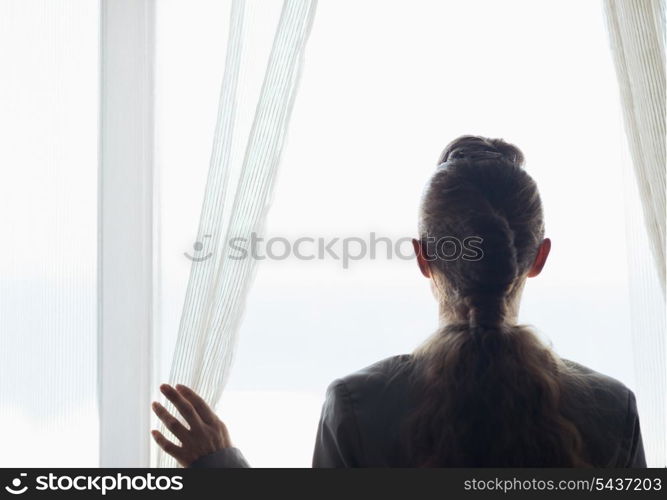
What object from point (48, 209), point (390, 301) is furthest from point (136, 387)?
point (390, 301)

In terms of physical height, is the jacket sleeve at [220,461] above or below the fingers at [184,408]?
below

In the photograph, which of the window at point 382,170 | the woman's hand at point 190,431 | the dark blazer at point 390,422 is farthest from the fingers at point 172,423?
the dark blazer at point 390,422

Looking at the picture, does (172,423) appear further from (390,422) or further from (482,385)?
(482,385)

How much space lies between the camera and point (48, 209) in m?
1.15

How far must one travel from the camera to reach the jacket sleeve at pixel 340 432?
92 cm

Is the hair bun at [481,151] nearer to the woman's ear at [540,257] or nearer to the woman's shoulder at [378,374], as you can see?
the woman's ear at [540,257]

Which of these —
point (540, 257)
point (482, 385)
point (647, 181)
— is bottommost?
point (482, 385)

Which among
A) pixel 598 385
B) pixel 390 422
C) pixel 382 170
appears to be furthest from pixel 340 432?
pixel 382 170

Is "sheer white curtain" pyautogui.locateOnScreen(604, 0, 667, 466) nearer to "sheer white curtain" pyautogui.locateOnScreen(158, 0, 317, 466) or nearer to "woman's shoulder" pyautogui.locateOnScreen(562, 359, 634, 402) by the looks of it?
"woman's shoulder" pyautogui.locateOnScreen(562, 359, 634, 402)

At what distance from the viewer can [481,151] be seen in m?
0.96

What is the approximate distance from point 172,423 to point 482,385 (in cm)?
52

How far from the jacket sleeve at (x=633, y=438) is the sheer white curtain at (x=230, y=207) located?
0.64 meters

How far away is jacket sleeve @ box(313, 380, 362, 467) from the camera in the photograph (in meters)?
0.92

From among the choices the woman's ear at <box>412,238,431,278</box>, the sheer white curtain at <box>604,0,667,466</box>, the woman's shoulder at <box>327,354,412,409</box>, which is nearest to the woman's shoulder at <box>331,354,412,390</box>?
the woman's shoulder at <box>327,354,412,409</box>
